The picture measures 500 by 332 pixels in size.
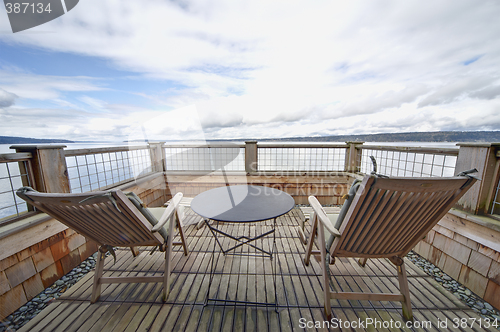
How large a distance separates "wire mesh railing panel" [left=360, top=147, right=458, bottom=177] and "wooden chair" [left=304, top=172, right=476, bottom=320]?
738 mm

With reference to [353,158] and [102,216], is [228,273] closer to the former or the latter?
[102,216]

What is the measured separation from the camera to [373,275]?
6.25 feet

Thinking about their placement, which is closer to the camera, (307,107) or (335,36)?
(335,36)

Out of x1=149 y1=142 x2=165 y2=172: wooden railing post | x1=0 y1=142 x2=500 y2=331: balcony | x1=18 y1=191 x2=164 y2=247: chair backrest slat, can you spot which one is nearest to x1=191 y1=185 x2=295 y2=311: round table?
x1=0 y1=142 x2=500 y2=331: balcony

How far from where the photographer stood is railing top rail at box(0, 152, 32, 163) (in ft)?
5.28

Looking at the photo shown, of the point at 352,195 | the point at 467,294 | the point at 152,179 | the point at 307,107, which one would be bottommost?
the point at 467,294

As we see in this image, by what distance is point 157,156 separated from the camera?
4.18m

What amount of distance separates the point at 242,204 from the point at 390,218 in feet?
4.33

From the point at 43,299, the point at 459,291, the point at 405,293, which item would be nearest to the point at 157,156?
the point at 43,299

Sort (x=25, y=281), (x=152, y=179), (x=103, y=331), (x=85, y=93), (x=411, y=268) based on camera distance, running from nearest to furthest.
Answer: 1. (x=103, y=331)
2. (x=25, y=281)
3. (x=411, y=268)
4. (x=152, y=179)
5. (x=85, y=93)

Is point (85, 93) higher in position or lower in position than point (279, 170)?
higher

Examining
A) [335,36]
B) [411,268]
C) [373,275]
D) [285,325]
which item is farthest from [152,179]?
[335,36]

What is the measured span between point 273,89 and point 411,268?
6.74 m

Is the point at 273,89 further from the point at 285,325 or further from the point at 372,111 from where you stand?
the point at 372,111
